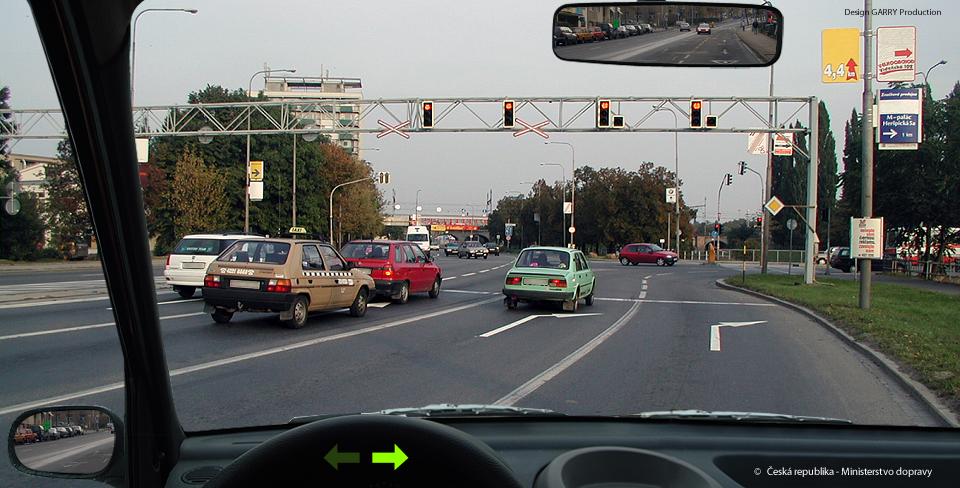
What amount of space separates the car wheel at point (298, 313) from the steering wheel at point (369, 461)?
12655 mm

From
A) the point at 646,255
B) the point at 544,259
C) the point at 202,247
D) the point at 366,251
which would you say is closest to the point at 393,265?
the point at 366,251

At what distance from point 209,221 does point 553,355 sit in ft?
59.0

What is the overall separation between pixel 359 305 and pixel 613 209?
211 feet

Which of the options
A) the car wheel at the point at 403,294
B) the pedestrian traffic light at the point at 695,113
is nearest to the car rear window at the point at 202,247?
the car wheel at the point at 403,294

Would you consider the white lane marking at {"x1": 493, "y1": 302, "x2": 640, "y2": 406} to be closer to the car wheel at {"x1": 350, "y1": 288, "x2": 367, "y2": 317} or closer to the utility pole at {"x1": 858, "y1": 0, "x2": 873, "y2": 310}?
the car wheel at {"x1": 350, "y1": 288, "x2": 367, "y2": 317}

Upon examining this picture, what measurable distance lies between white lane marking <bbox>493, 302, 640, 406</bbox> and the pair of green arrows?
580cm

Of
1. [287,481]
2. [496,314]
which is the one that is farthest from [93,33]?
[496,314]

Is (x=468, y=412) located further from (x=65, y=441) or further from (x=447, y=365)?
(x=447, y=365)

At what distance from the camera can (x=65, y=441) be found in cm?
271

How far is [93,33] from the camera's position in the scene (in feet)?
8.09

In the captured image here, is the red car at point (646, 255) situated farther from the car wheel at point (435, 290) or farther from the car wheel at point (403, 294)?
the car wheel at point (403, 294)

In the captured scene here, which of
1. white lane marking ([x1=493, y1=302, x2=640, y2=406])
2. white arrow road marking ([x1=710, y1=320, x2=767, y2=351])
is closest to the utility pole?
white arrow road marking ([x1=710, y1=320, x2=767, y2=351])

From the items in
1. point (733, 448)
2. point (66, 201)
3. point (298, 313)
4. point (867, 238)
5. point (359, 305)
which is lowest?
point (359, 305)

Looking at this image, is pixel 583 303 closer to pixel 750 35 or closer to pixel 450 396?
pixel 450 396
